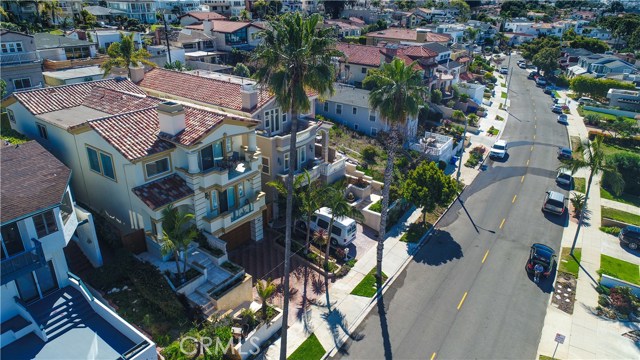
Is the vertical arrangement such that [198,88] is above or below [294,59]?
below

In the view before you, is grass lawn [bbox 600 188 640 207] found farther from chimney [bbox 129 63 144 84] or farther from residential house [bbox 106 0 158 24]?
residential house [bbox 106 0 158 24]

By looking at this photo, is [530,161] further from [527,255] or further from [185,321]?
[185,321]

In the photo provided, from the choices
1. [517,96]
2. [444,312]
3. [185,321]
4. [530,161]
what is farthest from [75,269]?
[517,96]

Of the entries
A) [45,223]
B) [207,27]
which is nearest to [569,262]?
[45,223]

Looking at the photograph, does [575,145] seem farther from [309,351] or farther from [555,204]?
[309,351]

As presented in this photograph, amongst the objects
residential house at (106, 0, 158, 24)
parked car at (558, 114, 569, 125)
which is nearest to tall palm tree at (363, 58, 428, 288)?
parked car at (558, 114, 569, 125)

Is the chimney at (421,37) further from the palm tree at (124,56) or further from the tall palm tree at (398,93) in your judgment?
the tall palm tree at (398,93)
